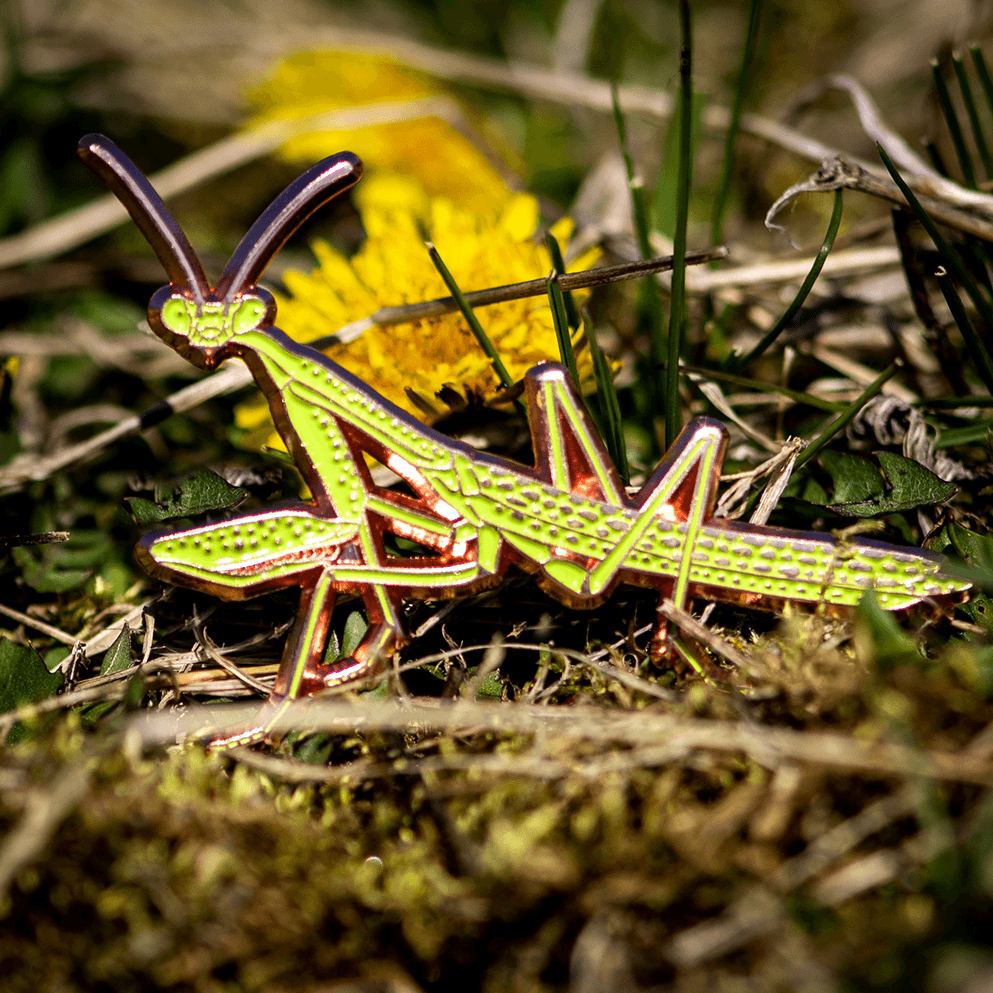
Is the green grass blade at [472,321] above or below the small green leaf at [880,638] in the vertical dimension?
above

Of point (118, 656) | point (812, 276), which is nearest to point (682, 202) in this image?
point (812, 276)

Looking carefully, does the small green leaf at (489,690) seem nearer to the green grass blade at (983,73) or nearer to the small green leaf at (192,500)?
the small green leaf at (192,500)

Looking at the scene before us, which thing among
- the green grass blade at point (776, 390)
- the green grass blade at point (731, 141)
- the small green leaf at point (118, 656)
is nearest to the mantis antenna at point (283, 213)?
the small green leaf at point (118, 656)

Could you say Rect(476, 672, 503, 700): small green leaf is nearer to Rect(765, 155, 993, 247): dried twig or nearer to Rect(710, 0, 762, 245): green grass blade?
Rect(765, 155, 993, 247): dried twig

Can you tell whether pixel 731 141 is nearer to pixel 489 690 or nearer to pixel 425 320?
pixel 425 320

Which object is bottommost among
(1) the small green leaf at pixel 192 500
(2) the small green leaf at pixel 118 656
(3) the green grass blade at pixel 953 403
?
(2) the small green leaf at pixel 118 656
